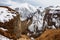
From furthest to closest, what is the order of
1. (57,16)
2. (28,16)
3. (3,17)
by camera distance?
(28,16) < (57,16) < (3,17)

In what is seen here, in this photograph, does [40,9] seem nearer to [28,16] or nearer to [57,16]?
[28,16]

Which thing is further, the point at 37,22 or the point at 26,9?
the point at 26,9

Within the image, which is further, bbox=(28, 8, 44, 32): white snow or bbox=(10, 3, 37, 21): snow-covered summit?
bbox=(10, 3, 37, 21): snow-covered summit

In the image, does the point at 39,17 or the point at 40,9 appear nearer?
the point at 39,17

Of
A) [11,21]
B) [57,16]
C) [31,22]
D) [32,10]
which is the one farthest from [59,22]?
[11,21]

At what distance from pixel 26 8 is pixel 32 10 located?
2849 millimetres

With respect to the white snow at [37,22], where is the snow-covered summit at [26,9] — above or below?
above

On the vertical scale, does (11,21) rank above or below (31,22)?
above

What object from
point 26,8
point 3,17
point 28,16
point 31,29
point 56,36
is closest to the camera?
point 56,36

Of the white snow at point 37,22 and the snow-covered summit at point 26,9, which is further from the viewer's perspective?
the snow-covered summit at point 26,9

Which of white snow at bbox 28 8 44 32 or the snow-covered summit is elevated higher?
the snow-covered summit

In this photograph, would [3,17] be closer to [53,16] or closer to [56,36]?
[56,36]

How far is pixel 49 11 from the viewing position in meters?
56.7

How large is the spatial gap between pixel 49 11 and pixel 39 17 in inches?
151
